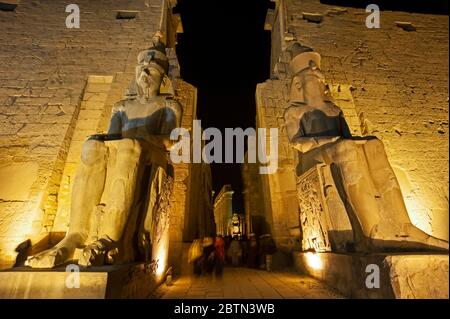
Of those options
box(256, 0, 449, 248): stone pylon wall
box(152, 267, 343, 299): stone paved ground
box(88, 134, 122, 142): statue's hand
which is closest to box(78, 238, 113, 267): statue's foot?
box(152, 267, 343, 299): stone paved ground

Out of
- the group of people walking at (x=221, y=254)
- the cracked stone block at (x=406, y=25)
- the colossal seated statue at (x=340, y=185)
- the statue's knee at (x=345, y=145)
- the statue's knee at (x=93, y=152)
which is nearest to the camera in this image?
the colossal seated statue at (x=340, y=185)

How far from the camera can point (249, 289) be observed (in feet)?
9.00

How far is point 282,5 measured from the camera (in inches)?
265

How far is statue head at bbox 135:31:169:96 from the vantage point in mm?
3191

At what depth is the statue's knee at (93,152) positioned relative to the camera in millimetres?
2506

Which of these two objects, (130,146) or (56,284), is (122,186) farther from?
(56,284)

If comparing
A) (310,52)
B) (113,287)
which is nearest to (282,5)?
(310,52)

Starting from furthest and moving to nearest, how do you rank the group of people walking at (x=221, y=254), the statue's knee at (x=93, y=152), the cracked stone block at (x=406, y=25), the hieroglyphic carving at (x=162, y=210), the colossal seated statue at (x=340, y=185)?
the cracked stone block at (x=406, y=25) → the group of people walking at (x=221, y=254) → the hieroglyphic carving at (x=162, y=210) → the statue's knee at (x=93, y=152) → the colossal seated statue at (x=340, y=185)

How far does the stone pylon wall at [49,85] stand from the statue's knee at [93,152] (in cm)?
194

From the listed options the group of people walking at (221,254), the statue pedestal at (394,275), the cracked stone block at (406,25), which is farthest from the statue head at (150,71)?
the cracked stone block at (406,25)

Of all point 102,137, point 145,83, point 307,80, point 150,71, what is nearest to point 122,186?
point 102,137

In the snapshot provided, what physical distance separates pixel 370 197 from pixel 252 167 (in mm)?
5822

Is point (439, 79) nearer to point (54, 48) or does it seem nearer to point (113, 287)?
point (113, 287)

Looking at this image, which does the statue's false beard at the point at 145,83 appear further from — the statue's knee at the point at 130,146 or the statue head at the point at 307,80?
the statue head at the point at 307,80
